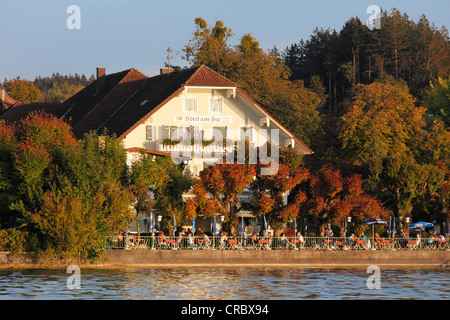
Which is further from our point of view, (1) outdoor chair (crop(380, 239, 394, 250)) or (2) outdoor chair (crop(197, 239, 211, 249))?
(1) outdoor chair (crop(380, 239, 394, 250))

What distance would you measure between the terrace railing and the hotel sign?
39.8 ft

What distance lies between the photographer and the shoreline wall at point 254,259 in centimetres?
5241

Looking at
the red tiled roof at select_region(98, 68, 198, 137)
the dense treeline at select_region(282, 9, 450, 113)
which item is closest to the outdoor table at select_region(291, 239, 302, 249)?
the red tiled roof at select_region(98, 68, 198, 137)

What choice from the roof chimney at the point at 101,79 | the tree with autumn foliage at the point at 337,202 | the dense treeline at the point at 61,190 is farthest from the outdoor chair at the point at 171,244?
the roof chimney at the point at 101,79

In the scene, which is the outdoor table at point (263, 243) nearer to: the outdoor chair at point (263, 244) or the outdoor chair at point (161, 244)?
the outdoor chair at point (263, 244)

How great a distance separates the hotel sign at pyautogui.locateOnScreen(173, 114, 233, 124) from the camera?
219ft

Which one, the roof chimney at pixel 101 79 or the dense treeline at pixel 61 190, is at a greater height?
the roof chimney at pixel 101 79

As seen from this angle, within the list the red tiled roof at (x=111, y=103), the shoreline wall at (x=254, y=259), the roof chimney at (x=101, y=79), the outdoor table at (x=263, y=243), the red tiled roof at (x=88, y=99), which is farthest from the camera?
the roof chimney at (x=101, y=79)

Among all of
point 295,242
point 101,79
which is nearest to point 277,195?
point 295,242

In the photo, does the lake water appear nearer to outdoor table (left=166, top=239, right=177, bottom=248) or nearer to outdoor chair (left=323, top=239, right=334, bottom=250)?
outdoor table (left=166, top=239, right=177, bottom=248)

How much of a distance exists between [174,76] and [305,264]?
20566 millimetres

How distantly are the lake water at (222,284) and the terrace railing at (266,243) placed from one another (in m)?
2.04

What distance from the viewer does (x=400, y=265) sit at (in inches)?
2283

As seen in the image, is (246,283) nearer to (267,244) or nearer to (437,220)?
(267,244)
